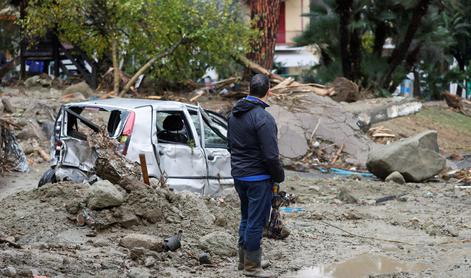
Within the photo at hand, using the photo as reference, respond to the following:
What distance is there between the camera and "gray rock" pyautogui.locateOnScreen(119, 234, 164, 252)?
27.7 ft

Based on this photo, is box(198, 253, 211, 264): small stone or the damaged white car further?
the damaged white car

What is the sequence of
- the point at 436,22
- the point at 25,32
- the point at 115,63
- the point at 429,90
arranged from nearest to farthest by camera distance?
the point at 115,63 < the point at 25,32 < the point at 436,22 < the point at 429,90

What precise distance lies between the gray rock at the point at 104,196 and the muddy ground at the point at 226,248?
0.85ft

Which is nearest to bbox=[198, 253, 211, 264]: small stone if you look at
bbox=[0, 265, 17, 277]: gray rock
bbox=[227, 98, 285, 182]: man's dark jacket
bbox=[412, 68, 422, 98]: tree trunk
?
bbox=[227, 98, 285, 182]: man's dark jacket

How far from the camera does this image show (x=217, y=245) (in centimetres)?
886

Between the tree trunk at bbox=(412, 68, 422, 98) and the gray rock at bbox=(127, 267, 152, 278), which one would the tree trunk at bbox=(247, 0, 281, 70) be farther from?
the tree trunk at bbox=(412, 68, 422, 98)

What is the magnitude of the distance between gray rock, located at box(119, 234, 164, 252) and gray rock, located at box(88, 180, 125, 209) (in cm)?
63

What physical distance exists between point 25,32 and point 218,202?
15.0m

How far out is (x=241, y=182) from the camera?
772 cm

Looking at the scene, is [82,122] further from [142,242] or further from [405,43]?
[405,43]

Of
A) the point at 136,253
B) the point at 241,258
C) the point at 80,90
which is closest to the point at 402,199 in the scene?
the point at 241,258

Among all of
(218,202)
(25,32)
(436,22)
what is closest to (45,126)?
(25,32)

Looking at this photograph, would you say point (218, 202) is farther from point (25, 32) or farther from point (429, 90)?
point (429, 90)

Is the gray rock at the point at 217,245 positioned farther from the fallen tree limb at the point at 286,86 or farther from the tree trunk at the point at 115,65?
the fallen tree limb at the point at 286,86
